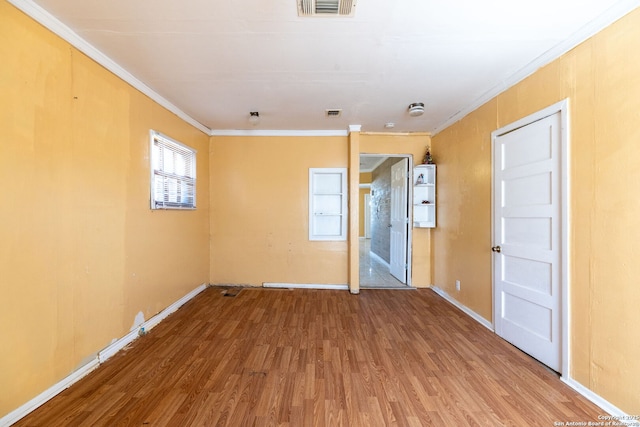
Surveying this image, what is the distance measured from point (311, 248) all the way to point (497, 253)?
2.56m

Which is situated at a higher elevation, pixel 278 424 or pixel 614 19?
pixel 614 19

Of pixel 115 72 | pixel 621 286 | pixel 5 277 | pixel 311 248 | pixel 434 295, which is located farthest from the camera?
pixel 311 248

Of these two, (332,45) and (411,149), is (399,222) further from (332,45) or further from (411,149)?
(332,45)

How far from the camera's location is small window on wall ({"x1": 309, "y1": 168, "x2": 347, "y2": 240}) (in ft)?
14.0

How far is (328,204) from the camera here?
438cm

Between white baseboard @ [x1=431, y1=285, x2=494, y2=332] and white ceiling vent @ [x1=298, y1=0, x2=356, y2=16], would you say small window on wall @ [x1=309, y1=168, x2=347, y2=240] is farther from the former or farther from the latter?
white ceiling vent @ [x1=298, y1=0, x2=356, y2=16]

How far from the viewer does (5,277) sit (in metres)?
1.50

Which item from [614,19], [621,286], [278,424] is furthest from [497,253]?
[278,424]

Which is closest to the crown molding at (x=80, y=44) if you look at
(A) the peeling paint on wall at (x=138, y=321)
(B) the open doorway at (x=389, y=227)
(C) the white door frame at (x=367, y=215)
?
(A) the peeling paint on wall at (x=138, y=321)

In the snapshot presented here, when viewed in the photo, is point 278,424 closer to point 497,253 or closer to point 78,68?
point 497,253

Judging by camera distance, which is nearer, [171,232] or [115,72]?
[115,72]

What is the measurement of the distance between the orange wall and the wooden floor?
1.25 metres

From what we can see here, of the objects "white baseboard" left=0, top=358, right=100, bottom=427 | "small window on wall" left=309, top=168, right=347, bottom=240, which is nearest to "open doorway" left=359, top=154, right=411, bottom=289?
"small window on wall" left=309, top=168, right=347, bottom=240

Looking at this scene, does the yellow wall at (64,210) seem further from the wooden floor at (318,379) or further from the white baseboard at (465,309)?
the white baseboard at (465,309)
